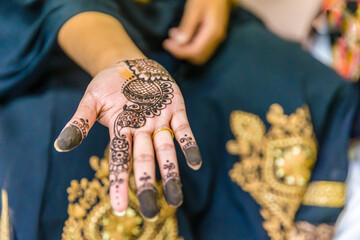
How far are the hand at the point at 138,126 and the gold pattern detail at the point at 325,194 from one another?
12.4 inches

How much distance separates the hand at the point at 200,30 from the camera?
507 millimetres

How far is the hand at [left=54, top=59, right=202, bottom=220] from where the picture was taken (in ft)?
0.80

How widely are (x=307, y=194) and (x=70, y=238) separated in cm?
36

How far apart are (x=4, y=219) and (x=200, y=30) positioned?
421mm

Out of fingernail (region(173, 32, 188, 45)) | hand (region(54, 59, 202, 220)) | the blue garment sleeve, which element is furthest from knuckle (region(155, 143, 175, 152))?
fingernail (region(173, 32, 188, 45))

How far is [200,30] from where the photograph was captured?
22.0 inches

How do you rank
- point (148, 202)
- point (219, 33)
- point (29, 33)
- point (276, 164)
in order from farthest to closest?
point (219, 33), point (276, 164), point (29, 33), point (148, 202)

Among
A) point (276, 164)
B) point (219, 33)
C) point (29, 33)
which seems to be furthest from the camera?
point (219, 33)

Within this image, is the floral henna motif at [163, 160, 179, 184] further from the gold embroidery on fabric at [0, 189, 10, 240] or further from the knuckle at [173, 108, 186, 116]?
the gold embroidery on fabric at [0, 189, 10, 240]

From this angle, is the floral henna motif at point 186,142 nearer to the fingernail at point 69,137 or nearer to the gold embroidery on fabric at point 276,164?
the fingernail at point 69,137

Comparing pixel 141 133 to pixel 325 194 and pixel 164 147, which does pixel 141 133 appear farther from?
pixel 325 194

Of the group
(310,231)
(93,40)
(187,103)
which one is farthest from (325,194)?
(93,40)

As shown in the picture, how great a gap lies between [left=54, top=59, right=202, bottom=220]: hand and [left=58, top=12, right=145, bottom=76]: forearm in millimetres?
25

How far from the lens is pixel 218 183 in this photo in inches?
19.3
